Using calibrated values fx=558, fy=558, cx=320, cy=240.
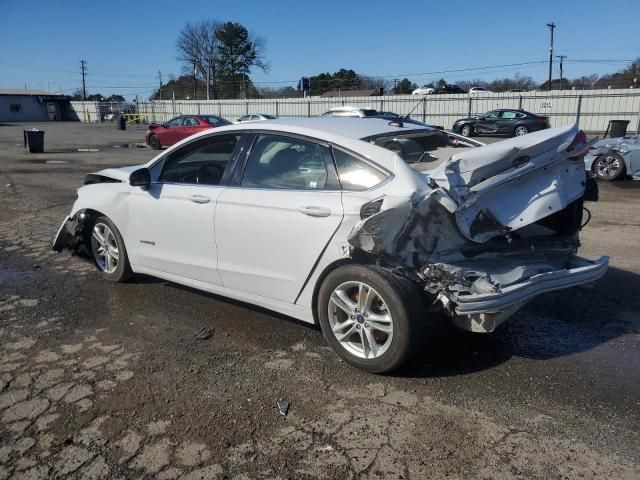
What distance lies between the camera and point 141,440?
9.82 feet

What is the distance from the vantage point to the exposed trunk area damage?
3422 millimetres

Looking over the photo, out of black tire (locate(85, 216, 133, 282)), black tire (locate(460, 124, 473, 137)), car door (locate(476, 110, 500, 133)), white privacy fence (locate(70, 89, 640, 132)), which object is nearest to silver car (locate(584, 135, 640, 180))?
black tire (locate(85, 216, 133, 282))

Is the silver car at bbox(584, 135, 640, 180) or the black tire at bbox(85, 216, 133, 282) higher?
the silver car at bbox(584, 135, 640, 180)

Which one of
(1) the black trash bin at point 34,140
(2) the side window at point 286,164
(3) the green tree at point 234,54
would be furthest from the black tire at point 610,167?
(3) the green tree at point 234,54

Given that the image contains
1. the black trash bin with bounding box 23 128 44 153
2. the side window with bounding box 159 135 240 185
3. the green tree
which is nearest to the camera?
the side window with bounding box 159 135 240 185

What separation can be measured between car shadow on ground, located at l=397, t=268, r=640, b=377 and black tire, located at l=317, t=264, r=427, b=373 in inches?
8.1

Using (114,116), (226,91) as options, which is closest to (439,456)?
(114,116)

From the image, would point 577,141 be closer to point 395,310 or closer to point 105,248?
point 395,310

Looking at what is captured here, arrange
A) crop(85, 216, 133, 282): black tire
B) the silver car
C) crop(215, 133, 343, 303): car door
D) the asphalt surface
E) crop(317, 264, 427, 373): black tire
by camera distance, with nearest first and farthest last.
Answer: the asphalt surface < crop(317, 264, 427, 373): black tire < crop(215, 133, 343, 303): car door < crop(85, 216, 133, 282): black tire < the silver car

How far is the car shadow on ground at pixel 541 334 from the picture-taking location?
386 cm

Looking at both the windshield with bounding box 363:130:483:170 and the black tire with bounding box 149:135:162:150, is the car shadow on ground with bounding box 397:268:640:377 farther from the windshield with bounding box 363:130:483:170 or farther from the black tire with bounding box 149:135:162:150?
the black tire with bounding box 149:135:162:150

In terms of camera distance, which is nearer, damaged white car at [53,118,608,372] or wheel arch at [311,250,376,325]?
damaged white car at [53,118,608,372]

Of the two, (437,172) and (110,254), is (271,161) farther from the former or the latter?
(110,254)

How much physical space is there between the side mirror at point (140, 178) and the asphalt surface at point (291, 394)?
1.08 metres
